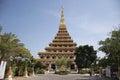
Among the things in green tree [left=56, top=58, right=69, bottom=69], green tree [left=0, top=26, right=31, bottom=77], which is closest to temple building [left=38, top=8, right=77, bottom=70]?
green tree [left=56, top=58, right=69, bottom=69]

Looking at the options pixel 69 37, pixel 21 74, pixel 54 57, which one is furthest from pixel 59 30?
pixel 21 74

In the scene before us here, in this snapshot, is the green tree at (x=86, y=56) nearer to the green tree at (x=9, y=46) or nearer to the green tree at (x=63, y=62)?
the green tree at (x=63, y=62)

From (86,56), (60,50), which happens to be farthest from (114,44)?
(60,50)

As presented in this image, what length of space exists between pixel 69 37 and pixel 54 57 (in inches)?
325

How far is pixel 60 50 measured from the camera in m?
82.6

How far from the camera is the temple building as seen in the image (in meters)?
80.4

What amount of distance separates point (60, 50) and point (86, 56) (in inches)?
787

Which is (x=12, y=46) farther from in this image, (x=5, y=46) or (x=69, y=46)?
(x=69, y=46)

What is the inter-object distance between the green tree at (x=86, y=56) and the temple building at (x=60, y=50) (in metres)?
14.6

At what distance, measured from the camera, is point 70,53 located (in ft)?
263

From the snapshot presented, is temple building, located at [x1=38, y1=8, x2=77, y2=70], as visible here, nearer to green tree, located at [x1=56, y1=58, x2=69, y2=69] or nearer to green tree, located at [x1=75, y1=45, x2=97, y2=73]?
green tree, located at [x1=56, y1=58, x2=69, y2=69]

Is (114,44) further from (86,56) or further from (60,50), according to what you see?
(60,50)

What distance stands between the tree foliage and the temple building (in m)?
14.6

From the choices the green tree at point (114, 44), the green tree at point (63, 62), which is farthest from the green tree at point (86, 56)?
the green tree at point (114, 44)
